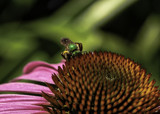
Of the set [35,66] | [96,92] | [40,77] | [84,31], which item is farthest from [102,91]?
[84,31]

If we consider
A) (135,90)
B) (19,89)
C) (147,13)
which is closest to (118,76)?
(135,90)

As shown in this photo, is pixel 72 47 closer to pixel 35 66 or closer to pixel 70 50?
pixel 70 50

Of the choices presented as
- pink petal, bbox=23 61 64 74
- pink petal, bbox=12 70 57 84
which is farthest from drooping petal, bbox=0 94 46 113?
pink petal, bbox=23 61 64 74

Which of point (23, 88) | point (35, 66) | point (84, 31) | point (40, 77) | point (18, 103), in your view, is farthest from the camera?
point (84, 31)

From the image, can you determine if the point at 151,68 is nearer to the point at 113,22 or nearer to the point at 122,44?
the point at 122,44

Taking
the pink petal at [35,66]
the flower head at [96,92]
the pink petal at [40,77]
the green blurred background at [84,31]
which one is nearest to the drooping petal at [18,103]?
the flower head at [96,92]

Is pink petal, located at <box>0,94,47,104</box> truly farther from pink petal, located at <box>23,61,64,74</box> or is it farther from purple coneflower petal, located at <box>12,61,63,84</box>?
pink petal, located at <box>23,61,64,74</box>
